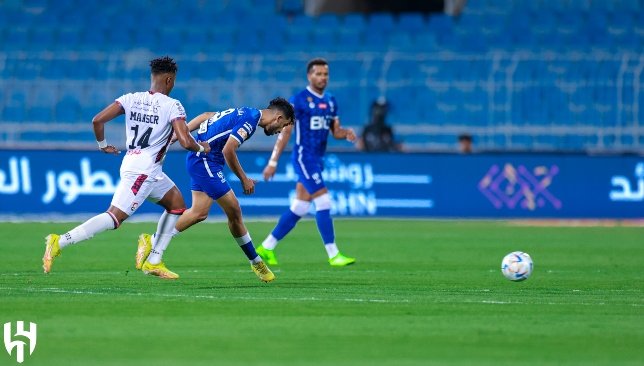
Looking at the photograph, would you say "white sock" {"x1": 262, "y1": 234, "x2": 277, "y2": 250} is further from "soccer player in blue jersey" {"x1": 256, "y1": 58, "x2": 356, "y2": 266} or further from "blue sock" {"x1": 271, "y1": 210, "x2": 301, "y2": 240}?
"soccer player in blue jersey" {"x1": 256, "y1": 58, "x2": 356, "y2": 266}

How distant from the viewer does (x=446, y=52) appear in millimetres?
29766

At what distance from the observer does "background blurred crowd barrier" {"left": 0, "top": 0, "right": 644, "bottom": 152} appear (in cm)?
2667

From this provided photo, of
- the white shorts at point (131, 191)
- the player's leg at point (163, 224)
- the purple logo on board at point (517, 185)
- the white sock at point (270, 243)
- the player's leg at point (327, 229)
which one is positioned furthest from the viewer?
the purple logo on board at point (517, 185)

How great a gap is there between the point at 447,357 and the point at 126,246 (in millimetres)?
10563

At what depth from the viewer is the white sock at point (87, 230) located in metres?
11.9

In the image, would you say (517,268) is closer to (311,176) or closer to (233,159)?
(233,159)

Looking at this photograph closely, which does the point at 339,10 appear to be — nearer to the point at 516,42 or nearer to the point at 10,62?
the point at 516,42

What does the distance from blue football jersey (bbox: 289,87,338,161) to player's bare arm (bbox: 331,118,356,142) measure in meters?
0.09

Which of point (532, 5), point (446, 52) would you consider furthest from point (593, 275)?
point (532, 5)

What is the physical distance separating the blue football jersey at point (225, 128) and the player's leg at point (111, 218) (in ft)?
3.03

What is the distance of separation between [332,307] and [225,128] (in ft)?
10.1

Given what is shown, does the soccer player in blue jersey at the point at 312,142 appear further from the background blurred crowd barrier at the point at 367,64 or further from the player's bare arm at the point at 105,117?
the background blurred crowd barrier at the point at 367,64

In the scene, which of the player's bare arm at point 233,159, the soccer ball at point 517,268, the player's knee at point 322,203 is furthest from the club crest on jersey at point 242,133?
the player's knee at point 322,203

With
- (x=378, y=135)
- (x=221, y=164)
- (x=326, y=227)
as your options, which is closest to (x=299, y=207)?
(x=326, y=227)
